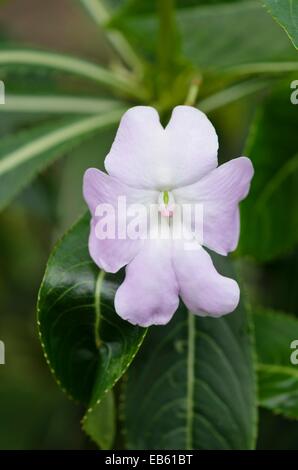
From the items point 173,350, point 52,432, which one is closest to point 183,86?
point 173,350

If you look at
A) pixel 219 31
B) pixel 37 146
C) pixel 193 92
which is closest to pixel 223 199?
pixel 193 92

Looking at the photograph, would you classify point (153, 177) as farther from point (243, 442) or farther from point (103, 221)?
point (243, 442)

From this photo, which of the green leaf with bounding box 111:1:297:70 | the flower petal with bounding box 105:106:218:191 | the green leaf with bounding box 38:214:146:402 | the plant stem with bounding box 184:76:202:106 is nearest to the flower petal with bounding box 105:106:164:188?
the flower petal with bounding box 105:106:218:191

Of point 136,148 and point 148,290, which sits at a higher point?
point 136,148

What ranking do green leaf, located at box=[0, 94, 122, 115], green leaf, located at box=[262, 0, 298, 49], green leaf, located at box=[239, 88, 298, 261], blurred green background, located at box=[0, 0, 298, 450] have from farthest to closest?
blurred green background, located at box=[0, 0, 298, 450] < green leaf, located at box=[0, 94, 122, 115] < green leaf, located at box=[239, 88, 298, 261] < green leaf, located at box=[262, 0, 298, 49]

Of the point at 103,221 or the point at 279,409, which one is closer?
the point at 103,221

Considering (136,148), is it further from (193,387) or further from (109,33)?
(109,33)

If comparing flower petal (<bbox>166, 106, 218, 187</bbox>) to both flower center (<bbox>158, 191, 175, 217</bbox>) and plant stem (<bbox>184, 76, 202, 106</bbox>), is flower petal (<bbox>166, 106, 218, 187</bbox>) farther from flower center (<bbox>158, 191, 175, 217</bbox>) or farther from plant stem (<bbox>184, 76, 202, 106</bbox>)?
plant stem (<bbox>184, 76, 202, 106</bbox>)
